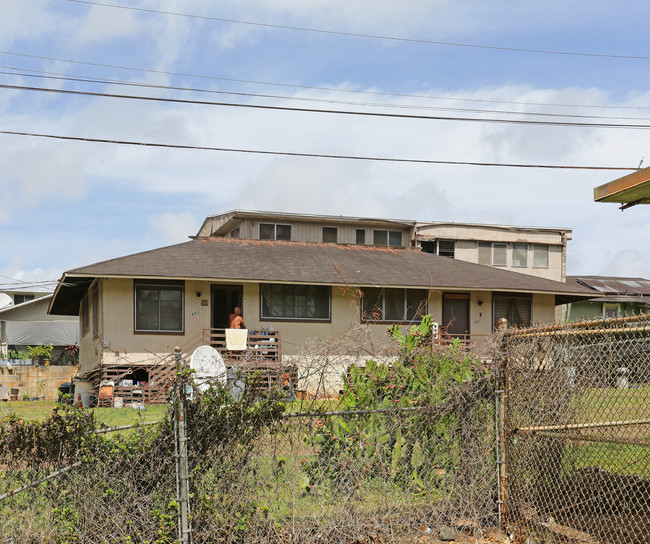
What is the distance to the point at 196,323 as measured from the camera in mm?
20766

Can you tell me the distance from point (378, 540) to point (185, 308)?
50.5 feet

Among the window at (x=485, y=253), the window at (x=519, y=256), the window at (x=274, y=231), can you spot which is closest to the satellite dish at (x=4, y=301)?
the window at (x=274, y=231)

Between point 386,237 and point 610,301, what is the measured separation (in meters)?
10.9

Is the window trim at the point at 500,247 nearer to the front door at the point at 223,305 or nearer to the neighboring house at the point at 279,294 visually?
the neighboring house at the point at 279,294

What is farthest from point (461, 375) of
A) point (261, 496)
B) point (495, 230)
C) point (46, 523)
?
point (495, 230)

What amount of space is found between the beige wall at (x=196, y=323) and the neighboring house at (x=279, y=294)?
28mm

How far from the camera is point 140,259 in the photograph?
67.9 feet

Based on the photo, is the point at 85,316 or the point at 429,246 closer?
the point at 85,316

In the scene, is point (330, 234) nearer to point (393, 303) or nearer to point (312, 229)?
point (312, 229)

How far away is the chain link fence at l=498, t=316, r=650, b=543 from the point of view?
19.1ft

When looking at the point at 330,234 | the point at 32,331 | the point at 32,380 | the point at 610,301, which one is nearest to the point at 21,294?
the point at 32,331

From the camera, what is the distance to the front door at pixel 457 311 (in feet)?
76.9

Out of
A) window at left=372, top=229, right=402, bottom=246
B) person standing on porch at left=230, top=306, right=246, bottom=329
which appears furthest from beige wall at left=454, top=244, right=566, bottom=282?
person standing on porch at left=230, top=306, right=246, bottom=329

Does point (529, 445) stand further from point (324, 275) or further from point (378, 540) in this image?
point (324, 275)
